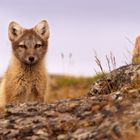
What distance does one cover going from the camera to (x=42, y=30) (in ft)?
45.5

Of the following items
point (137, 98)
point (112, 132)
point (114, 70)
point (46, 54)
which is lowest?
point (112, 132)

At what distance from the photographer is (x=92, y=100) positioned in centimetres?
752

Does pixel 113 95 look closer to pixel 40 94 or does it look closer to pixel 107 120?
pixel 107 120

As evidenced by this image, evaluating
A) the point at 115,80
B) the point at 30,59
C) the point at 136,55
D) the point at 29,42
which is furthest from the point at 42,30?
the point at 115,80

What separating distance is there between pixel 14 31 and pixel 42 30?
757mm

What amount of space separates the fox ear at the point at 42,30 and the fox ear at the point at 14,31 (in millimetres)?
466

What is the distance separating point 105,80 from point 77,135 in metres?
2.83

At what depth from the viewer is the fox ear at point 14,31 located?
13.6 meters

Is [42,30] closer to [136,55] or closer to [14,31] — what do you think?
[14,31]

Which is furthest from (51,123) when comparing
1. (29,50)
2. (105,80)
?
(29,50)

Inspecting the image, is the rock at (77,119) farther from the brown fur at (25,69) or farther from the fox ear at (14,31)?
the fox ear at (14,31)

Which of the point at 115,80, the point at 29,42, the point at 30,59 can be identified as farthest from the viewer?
the point at 29,42

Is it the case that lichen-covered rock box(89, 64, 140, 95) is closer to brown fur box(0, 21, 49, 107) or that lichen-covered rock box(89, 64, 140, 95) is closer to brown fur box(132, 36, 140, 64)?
brown fur box(132, 36, 140, 64)

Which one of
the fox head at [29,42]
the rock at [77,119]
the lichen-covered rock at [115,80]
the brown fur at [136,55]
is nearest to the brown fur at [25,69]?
the fox head at [29,42]
